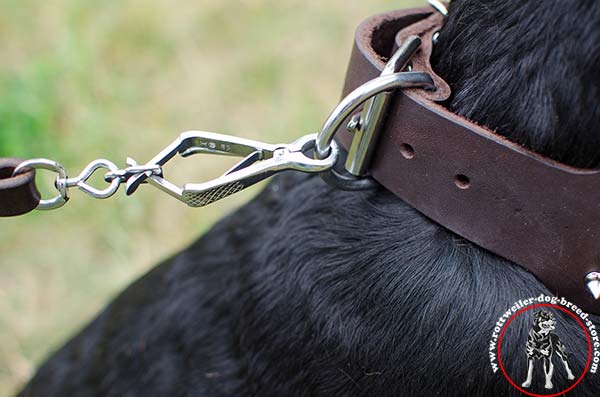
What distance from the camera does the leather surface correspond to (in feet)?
3.32

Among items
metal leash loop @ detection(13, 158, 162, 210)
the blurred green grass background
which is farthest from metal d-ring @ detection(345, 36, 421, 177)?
the blurred green grass background

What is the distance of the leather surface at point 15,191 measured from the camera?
1013mm

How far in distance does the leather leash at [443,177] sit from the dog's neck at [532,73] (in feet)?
0.11

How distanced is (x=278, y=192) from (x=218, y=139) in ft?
1.08

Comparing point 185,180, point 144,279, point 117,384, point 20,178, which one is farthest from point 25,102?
point 20,178

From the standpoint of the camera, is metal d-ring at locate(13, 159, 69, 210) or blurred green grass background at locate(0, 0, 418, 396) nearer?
metal d-ring at locate(13, 159, 69, 210)

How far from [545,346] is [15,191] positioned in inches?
27.4

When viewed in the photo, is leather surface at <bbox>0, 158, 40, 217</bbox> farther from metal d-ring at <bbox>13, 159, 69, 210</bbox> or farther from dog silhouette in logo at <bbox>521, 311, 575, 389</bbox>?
dog silhouette in logo at <bbox>521, 311, 575, 389</bbox>

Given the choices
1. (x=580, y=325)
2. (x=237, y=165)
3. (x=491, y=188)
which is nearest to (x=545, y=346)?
(x=580, y=325)

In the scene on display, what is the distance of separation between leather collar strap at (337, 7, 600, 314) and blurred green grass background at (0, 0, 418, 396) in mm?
1294

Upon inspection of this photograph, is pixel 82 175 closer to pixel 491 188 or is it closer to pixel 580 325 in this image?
pixel 491 188

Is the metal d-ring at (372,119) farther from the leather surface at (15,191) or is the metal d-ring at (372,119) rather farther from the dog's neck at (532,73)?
the leather surface at (15,191)

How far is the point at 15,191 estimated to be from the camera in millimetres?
1018

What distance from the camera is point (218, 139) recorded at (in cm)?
102
